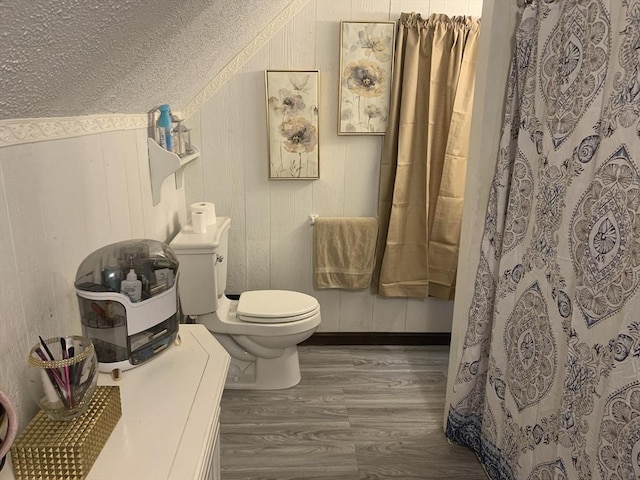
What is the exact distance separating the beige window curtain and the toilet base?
72 centimetres

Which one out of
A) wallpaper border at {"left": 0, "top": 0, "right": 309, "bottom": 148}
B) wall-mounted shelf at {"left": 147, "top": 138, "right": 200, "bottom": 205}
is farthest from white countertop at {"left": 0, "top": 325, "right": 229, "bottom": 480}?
wall-mounted shelf at {"left": 147, "top": 138, "right": 200, "bottom": 205}

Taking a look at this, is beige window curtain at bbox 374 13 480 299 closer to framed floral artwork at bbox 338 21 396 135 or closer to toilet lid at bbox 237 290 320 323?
framed floral artwork at bbox 338 21 396 135

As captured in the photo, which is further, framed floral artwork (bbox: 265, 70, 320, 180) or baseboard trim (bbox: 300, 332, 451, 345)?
baseboard trim (bbox: 300, 332, 451, 345)

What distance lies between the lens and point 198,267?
7.30 ft

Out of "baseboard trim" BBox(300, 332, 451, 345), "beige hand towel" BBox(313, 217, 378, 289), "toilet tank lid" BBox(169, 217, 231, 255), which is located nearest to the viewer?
"toilet tank lid" BBox(169, 217, 231, 255)

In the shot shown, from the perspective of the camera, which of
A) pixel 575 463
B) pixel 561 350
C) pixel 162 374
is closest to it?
pixel 162 374

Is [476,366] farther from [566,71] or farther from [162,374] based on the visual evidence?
[162,374]

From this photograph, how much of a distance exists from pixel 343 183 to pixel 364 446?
1364mm

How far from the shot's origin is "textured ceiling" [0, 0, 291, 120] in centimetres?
72

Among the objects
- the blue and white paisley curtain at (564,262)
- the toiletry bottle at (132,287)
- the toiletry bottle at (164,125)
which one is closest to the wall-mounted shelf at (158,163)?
the toiletry bottle at (164,125)

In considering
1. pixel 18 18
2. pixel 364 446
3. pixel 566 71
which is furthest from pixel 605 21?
pixel 364 446

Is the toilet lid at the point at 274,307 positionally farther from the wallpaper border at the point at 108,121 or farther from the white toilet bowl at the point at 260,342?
the wallpaper border at the point at 108,121

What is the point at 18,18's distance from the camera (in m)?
0.66

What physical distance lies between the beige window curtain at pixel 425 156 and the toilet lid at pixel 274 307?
0.59 metres
